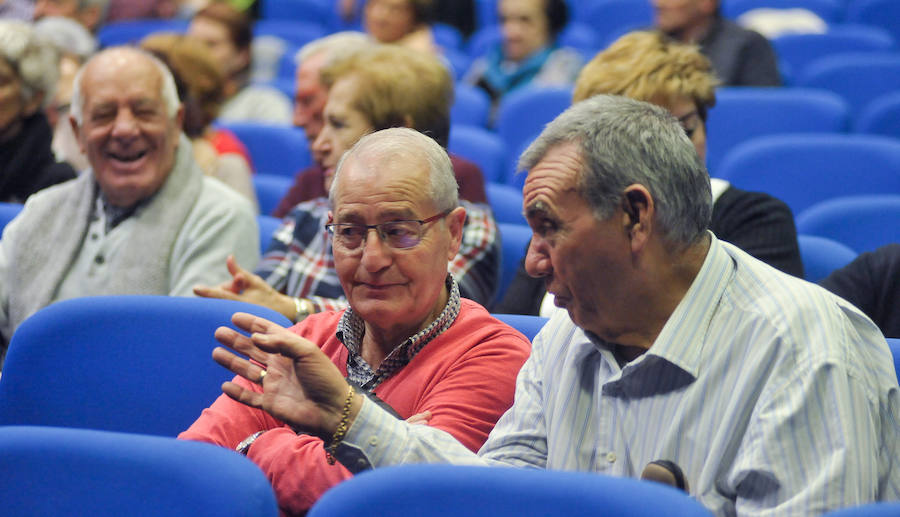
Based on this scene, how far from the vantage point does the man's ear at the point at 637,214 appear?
1566 millimetres

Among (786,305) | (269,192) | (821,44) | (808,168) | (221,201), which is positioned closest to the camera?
(786,305)

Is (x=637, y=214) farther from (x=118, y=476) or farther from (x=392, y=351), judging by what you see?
(x=118, y=476)

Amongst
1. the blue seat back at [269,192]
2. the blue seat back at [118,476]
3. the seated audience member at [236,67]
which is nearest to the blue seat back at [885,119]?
the blue seat back at [269,192]

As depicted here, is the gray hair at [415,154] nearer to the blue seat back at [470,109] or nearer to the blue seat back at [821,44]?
the blue seat back at [470,109]

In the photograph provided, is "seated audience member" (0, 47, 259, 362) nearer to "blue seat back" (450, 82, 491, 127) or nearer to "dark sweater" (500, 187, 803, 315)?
"dark sweater" (500, 187, 803, 315)

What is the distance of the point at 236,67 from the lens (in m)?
5.26

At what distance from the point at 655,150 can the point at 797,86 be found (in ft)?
Result: 13.6

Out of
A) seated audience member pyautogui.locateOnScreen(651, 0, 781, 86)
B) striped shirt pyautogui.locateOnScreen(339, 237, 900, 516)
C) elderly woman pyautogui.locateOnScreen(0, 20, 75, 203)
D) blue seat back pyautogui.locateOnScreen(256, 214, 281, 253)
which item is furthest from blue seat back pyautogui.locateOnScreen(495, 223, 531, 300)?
seated audience member pyautogui.locateOnScreen(651, 0, 781, 86)

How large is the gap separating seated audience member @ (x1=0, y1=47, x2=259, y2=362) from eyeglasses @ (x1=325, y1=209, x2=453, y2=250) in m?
0.91

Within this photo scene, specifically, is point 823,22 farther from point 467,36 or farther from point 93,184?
point 93,184

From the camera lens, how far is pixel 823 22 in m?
6.29

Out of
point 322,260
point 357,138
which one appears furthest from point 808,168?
point 322,260

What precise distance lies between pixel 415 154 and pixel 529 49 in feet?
12.0

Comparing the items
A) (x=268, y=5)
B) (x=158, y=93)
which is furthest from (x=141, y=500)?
(x=268, y=5)
